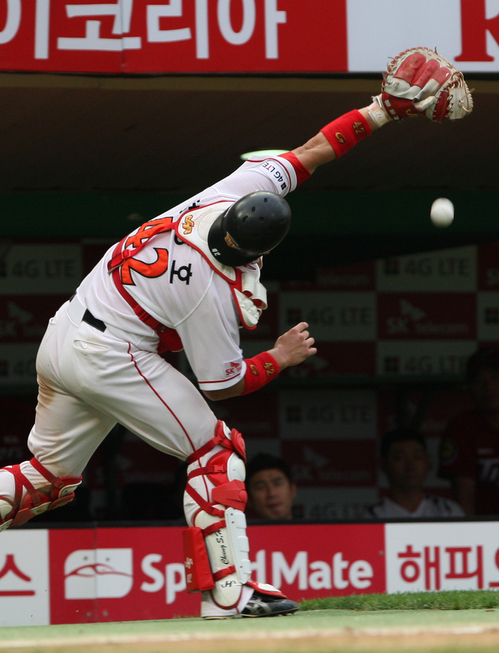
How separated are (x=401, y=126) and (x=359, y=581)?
76.8 inches

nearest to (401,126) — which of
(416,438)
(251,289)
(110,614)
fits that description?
(416,438)

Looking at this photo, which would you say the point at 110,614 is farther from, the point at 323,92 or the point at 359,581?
the point at 323,92

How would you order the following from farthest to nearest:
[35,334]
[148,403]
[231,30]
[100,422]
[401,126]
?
[35,334]
[401,126]
[231,30]
[100,422]
[148,403]

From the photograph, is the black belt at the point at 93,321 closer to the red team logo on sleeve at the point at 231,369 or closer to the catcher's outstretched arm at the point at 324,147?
the red team logo on sleeve at the point at 231,369

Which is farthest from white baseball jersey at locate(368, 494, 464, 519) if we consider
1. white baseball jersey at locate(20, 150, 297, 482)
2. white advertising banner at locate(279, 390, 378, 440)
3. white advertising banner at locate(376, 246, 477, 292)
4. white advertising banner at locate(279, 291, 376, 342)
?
white baseball jersey at locate(20, 150, 297, 482)

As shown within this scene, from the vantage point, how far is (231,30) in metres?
3.47

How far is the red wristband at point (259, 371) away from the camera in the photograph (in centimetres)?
233

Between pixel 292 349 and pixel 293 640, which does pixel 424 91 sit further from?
pixel 293 640

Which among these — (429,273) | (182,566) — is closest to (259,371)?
(182,566)

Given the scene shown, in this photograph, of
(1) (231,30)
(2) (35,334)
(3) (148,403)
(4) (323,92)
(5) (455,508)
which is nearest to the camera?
(3) (148,403)

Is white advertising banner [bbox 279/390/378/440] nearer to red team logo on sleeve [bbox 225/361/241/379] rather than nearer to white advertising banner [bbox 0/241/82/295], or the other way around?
white advertising banner [bbox 0/241/82/295]

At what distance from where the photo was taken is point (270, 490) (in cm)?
408

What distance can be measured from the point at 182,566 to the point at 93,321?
5.37 feet

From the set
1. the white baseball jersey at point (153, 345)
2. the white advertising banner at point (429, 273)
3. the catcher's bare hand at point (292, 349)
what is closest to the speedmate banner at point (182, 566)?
the white baseball jersey at point (153, 345)
